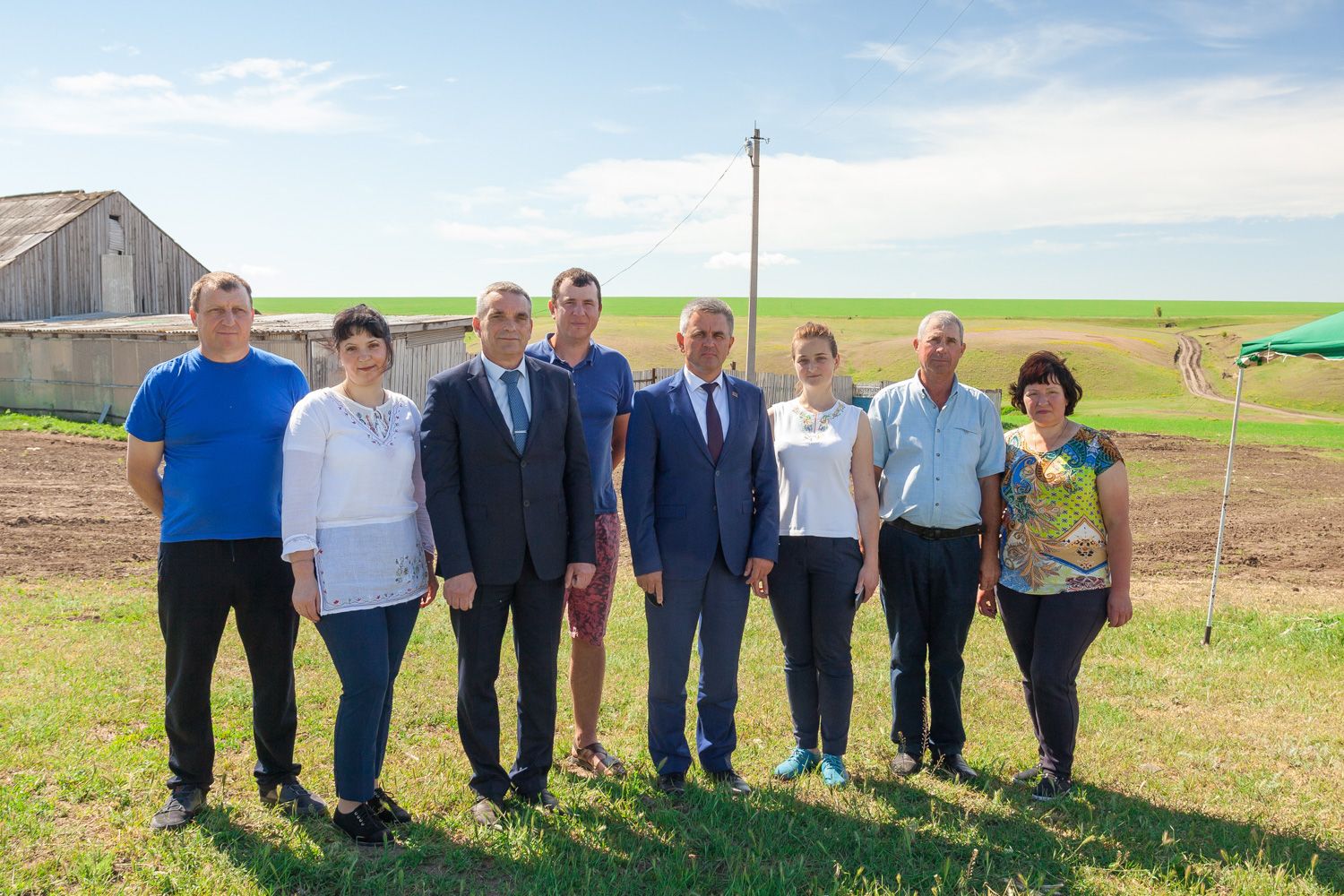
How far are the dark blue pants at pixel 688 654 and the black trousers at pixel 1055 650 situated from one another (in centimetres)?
135

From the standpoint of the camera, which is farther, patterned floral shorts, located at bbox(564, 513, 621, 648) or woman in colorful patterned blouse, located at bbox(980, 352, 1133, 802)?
patterned floral shorts, located at bbox(564, 513, 621, 648)

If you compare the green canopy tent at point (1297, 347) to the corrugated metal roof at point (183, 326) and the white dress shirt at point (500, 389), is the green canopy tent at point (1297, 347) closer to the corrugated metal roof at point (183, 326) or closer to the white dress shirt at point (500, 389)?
the white dress shirt at point (500, 389)

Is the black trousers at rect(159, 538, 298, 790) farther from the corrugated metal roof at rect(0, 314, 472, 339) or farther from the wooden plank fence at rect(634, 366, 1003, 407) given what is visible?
the wooden plank fence at rect(634, 366, 1003, 407)

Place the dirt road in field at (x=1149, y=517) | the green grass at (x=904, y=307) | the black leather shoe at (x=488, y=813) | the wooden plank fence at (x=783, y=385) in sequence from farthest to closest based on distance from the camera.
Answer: the green grass at (x=904, y=307) → the wooden plank fence at (x=783, y=385) → the dirt road in field at (x=1149, y=517) → the black leather shoe at (x=488, y=813)

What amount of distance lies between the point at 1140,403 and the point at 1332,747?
119 ft

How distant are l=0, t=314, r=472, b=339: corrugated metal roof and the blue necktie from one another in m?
16.2

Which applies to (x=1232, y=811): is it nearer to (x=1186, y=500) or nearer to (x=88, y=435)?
(x=1186, y=500)

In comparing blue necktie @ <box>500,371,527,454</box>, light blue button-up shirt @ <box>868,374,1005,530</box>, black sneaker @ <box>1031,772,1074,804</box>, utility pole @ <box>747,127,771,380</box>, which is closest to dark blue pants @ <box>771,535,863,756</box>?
light blue button-up shirt @ <box>868,374,1005,530</box>

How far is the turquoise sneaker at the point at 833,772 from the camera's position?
4.14m

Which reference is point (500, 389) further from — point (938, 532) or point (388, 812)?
point (938, 532)

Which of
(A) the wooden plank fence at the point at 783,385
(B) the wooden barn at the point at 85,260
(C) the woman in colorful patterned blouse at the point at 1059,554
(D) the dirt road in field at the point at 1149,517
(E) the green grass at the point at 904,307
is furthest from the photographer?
(E) the green grass at the point at 904,307

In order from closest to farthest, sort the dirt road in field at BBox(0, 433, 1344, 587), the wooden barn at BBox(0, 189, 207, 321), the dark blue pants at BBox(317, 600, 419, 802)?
the dark blue pants at BBox(317, 600, 419, 802) → the dirt road in field at BBox(0, 433, 1344, 587) → the wooden barn at BBox(0, 189, 207, 321)

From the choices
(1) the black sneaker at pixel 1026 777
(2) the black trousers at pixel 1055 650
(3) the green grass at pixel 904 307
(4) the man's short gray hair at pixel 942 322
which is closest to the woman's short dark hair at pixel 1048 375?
(4) the man's short gray hair at pixel 942 322

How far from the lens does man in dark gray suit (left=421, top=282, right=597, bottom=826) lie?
3.61 m
